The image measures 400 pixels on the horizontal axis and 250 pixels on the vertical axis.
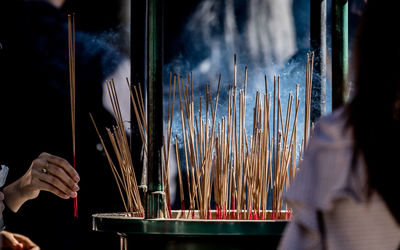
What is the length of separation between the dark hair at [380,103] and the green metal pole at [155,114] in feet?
2.72

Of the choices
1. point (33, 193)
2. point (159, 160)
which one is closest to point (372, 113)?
point (159, 160)

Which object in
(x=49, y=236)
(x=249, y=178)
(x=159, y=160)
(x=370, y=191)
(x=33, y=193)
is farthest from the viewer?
(x=49, y=236)

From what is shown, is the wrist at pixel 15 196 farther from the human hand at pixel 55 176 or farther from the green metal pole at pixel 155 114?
the green metal pole at pixel 155 114

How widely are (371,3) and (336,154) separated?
147 mm

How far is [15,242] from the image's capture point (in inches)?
80.0

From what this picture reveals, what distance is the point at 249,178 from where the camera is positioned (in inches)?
59.4

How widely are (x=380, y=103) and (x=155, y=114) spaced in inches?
33.7

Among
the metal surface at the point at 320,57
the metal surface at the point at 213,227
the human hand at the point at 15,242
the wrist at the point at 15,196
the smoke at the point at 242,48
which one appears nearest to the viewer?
the metal surface at the point at 213,227

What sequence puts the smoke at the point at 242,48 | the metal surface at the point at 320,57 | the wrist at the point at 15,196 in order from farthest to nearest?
the smoke at the point at 242,48
the metal surface at the point at 320,57
the wrist at the point at 15,196

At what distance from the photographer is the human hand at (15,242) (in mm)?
2023

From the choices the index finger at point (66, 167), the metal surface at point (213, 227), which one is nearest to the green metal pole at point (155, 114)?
the metal surface at point (213, 227)

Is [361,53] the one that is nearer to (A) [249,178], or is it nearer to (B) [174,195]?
(A) [249,178]

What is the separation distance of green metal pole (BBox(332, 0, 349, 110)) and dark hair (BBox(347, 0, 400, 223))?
2.93 feet

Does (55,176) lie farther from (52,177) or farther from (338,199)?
(338,199)
